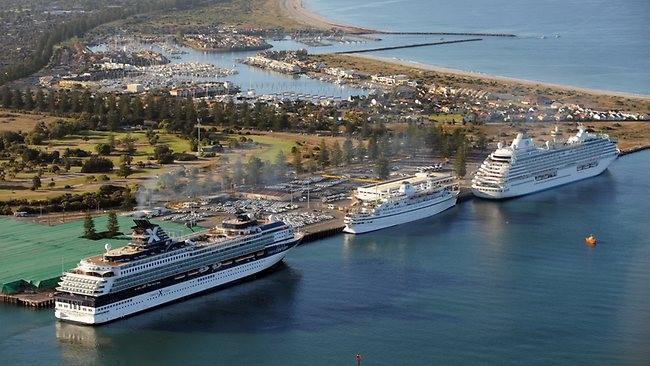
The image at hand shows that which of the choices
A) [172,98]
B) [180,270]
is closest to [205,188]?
[180,270]

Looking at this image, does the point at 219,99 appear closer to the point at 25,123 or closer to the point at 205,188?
the point at 25,123

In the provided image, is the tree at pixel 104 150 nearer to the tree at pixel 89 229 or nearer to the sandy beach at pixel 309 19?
the tree at pixel 89 229

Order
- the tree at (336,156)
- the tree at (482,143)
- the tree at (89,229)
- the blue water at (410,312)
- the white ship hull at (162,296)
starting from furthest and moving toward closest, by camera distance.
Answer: the tree at (482,143), the tree at (336,156), the tree at (89,229), the white ship hull at (162,296), the blue water at (410,312)

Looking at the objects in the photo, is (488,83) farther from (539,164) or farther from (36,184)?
(36,184)

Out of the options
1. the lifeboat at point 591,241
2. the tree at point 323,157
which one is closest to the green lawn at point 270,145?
the tree at point 323,157

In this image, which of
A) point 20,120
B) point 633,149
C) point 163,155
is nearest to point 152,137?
point 163,155

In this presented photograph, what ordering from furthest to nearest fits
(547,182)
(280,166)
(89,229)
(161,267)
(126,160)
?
(126,160) < (547,182) < (280,166) < (89,229) < (161,267)

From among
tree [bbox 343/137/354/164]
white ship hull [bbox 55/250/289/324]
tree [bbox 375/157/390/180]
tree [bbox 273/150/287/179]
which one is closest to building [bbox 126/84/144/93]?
tree [bbox 343/137/354/164]
